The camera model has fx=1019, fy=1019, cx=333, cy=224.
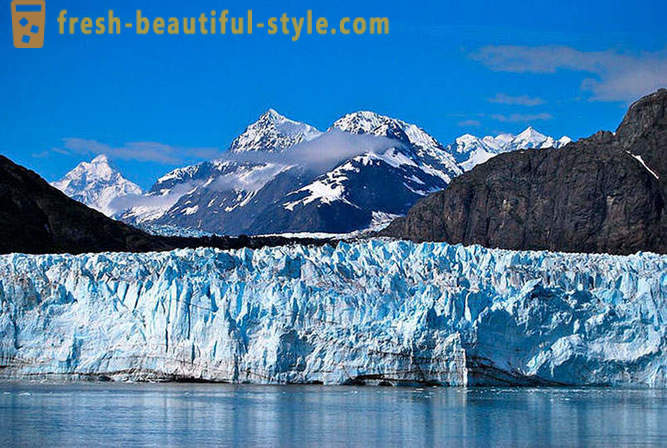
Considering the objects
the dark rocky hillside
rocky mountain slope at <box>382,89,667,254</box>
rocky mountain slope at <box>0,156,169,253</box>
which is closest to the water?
the dark rocky hillside

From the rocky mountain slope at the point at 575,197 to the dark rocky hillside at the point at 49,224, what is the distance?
41505 millimetres

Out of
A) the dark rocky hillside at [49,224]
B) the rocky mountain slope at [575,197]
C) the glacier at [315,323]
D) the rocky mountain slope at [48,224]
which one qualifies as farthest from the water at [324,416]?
the rocky mountain slope at [575,197]

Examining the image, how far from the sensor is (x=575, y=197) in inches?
4114

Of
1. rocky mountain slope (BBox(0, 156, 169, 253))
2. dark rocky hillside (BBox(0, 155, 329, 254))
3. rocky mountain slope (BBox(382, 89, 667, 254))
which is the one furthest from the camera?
rocky mountain slope (BBox(382, 89, 667, 254))

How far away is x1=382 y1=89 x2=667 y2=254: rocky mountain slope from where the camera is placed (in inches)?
3920

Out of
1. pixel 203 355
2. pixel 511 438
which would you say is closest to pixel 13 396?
pixel 203 355

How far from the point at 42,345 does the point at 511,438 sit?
63.3 feet

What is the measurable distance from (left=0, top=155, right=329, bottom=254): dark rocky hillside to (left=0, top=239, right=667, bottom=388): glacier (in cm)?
3108

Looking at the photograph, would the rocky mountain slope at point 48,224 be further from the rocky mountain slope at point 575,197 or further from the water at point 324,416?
the rocky mountain slope at point 575,197

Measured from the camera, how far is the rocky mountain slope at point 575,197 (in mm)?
99562

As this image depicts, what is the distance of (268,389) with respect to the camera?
3753cm

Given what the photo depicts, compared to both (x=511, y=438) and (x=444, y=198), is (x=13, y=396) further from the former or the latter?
(x=444, y=198)

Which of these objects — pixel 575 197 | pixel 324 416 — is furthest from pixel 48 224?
pixel 575 197

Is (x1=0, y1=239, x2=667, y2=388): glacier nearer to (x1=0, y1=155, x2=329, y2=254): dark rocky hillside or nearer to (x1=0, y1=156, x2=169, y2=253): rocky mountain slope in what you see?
(x1=0, y1=155, x2=329, y2=254): dark rocky hillside
